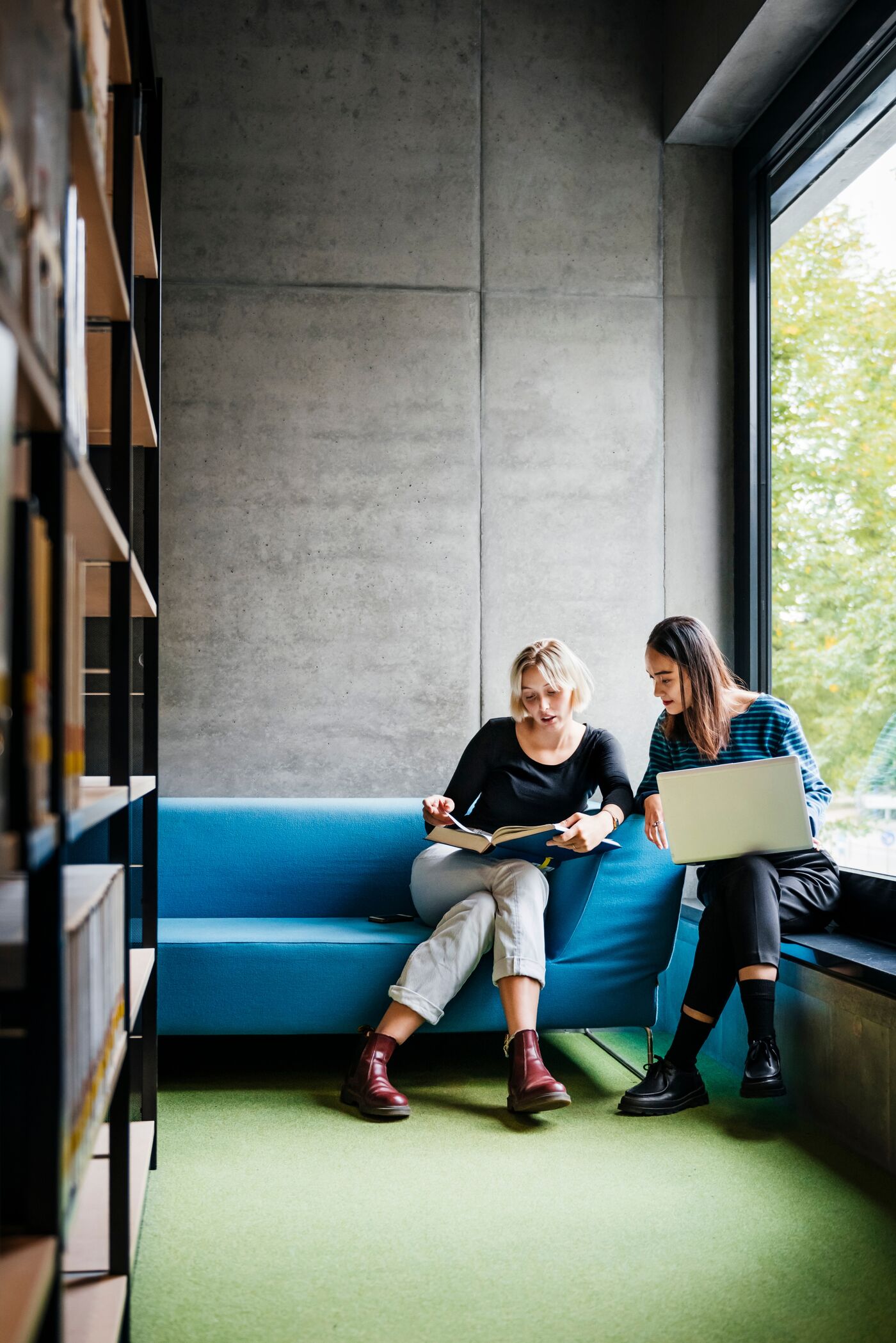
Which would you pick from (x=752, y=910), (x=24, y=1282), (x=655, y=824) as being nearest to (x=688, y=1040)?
(x=752, y=910)

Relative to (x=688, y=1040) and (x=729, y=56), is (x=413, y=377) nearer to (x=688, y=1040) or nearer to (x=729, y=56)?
(x=729, y=56)

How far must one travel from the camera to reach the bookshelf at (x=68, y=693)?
2.77 ft

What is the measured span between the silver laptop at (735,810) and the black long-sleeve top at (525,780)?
377 mm

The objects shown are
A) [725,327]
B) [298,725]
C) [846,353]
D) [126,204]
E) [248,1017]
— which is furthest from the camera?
[725,327]

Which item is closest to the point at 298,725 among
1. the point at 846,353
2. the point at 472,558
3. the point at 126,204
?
the point at 472,558

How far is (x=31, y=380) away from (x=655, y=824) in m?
2.20

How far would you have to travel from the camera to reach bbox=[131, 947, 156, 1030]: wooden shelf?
1747mm

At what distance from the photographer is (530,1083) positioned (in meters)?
2.46

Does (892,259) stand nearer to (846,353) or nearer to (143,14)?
(846,353)

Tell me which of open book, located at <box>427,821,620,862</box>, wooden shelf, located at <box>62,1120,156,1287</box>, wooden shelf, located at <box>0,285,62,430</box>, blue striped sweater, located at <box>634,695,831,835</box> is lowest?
wooden shelf, located at <box>62,1120,156,1287</box>

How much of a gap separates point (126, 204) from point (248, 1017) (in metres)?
1.91

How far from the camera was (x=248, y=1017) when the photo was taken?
2.72m

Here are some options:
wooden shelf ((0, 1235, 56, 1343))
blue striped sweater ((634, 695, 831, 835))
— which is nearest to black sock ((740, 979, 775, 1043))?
blue striped sweater ((634, 695, 831, 835))

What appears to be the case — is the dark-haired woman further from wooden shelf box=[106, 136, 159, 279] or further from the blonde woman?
wooden shelf box=[106, 136, 159, 279]
